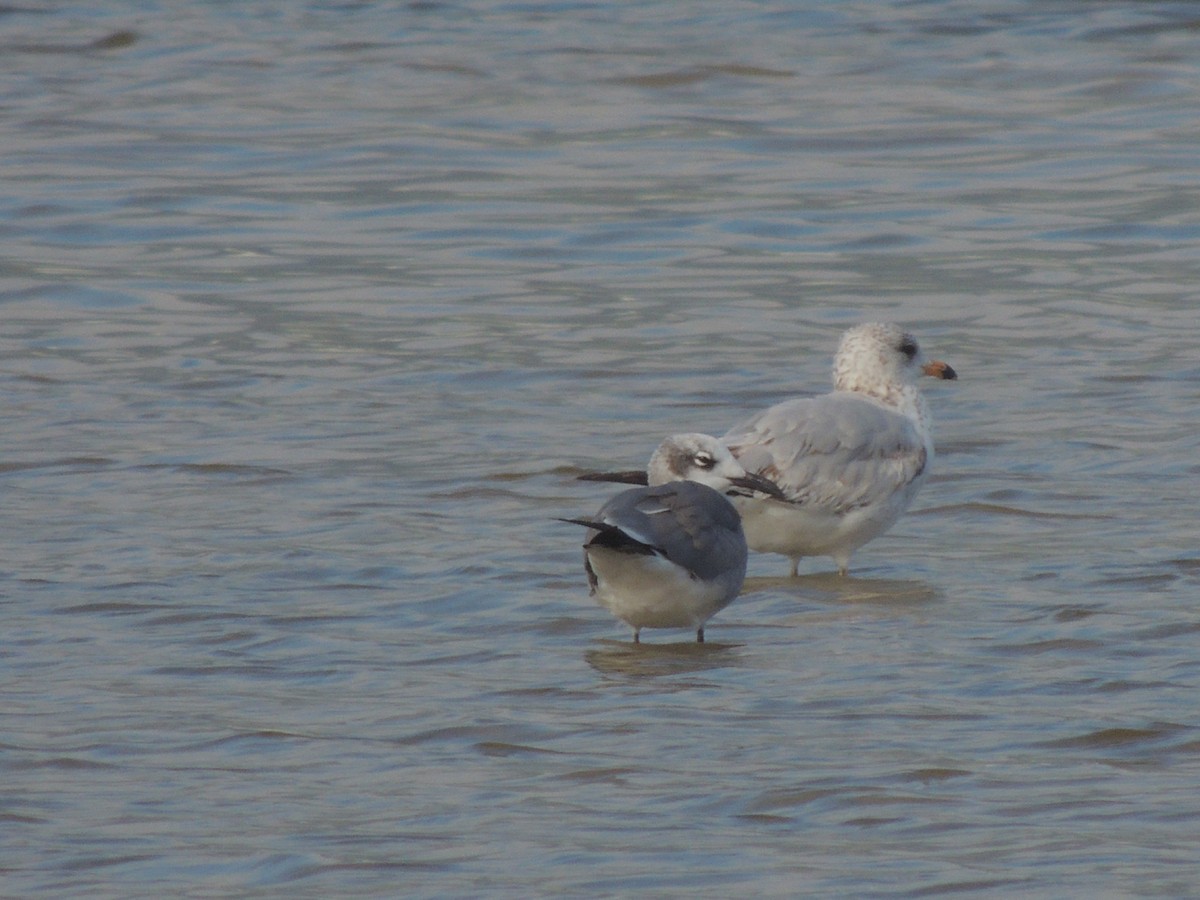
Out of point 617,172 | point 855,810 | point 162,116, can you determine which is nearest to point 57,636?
point 855,810

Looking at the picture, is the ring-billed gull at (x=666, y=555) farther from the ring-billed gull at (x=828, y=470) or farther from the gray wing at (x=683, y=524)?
the ring-billed gull at (x=828, y=470)

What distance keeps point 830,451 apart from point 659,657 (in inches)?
61.8

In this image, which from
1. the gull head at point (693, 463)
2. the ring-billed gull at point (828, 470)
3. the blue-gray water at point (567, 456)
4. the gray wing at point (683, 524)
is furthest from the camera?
the ring-billed gull at point (828, 470)

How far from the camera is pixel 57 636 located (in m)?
7.73

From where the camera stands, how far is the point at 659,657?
7883 mm

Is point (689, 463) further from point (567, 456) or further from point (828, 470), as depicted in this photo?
point (567, 456)

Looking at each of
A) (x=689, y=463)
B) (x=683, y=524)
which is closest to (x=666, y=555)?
(x=683, y=524)

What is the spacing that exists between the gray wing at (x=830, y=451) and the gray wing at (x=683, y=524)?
81 cm

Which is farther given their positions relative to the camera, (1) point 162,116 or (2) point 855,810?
(1) point 162,116

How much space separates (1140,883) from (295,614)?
3.54m

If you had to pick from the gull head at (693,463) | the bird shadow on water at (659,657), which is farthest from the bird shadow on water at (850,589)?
the bird shadow on water at (659,657)

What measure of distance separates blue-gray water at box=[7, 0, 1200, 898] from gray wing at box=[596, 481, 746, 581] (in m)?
0.31

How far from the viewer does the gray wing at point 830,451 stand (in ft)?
29.5

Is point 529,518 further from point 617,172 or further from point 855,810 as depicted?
point 617,172
